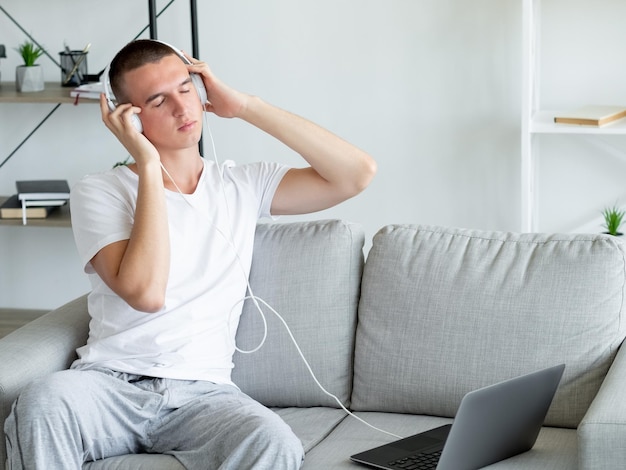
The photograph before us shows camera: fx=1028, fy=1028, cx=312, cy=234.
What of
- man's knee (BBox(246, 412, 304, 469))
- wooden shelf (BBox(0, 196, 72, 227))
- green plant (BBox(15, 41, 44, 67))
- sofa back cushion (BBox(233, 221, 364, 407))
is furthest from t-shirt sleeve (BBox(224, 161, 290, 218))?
green plant (BBox(15, 41, 44, 67))

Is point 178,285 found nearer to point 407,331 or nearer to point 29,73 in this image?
point 407,331

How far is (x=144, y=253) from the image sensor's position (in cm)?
204

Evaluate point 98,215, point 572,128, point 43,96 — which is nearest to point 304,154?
point 98,215

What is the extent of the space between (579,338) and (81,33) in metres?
2.36

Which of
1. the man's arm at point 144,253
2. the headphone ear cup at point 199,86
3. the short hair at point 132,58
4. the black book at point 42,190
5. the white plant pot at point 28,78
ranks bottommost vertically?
the man's arm at point 144,253

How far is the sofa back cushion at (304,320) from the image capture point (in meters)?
2.29

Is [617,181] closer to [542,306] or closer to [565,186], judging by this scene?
[565,186]

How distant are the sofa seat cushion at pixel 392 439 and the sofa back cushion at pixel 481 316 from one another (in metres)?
0.03

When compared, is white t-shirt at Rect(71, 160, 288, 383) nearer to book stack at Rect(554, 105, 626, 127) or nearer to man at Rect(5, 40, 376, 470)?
man at Rect(5, 40, 376, 470)

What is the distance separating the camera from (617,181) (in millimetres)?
3273

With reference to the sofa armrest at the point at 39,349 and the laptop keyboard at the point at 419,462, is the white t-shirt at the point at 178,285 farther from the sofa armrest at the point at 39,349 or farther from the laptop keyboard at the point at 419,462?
the laptop keyboard at the point at 419,462

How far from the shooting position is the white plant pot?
3584 millimetres

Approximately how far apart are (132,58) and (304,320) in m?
0.69

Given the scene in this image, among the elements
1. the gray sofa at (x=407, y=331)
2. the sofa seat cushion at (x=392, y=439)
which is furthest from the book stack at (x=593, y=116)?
the sofa seat cushion at (x=392, y=439)
